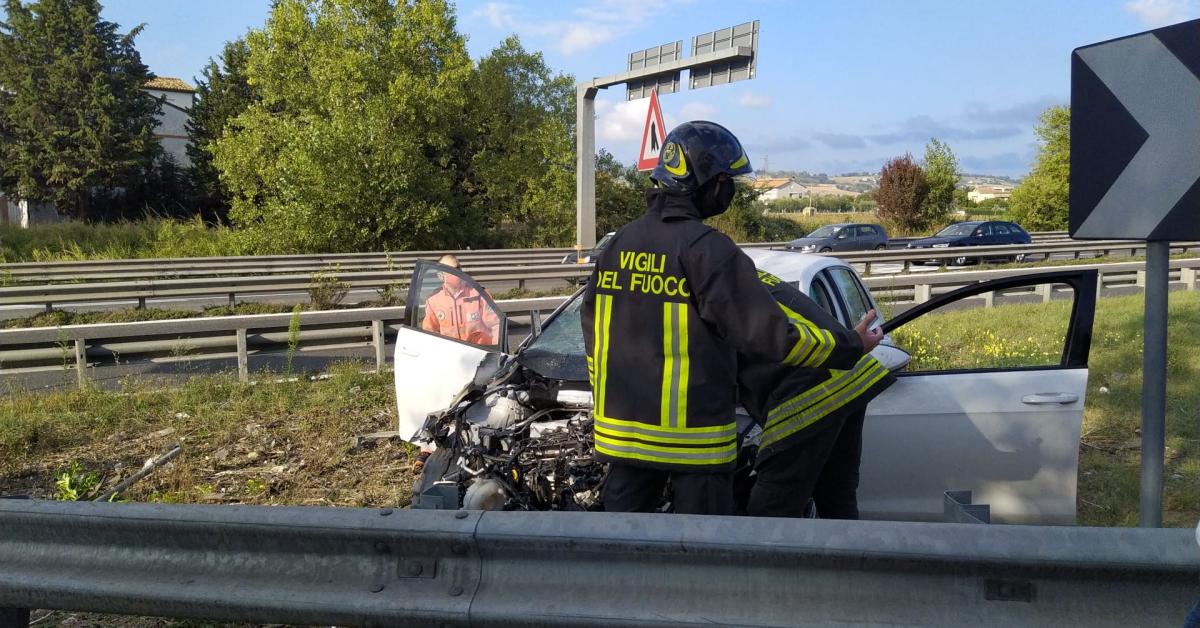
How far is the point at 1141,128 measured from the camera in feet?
10.0

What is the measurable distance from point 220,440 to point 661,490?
468 cm

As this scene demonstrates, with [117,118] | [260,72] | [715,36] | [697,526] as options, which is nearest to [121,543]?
[697,526]

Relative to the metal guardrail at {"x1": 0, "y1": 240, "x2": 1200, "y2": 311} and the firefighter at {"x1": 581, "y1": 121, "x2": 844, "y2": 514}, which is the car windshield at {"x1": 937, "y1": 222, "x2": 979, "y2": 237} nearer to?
the metal guardrail at {"x1": 0, "y1": 240, "x2": 1200, "y2": 311}

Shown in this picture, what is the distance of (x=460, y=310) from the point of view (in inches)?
207

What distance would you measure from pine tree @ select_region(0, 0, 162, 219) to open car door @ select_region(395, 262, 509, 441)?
44425 millimetres

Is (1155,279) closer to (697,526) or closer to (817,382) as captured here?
(817,382)

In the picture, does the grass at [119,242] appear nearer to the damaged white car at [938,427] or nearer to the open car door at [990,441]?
the damaged white car at [938,427]

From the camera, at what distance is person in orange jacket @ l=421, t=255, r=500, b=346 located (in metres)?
5.20

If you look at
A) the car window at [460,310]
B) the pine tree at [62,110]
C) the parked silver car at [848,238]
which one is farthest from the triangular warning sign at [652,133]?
the pine tree at [62,110]

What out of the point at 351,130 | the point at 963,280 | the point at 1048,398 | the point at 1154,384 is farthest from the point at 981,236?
the point at 1154,384

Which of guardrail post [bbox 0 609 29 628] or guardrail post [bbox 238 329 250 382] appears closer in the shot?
guardrail post [bbox 0 609 29 628]

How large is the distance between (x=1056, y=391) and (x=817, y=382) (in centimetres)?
149

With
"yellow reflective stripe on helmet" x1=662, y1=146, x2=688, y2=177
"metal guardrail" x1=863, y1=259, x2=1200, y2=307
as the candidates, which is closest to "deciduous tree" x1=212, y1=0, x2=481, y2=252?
"metal guardrail" x1=863, y1=259, x2=1200, y2=307

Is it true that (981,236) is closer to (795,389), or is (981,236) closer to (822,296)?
(822,296)
